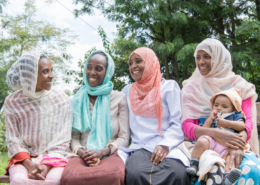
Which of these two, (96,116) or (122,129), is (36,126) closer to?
(96,116)

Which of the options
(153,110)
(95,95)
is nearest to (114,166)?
(153,110)

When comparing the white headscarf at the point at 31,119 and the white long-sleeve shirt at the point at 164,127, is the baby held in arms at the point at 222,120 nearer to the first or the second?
the white long-sleeve shirt at the point at 164,127

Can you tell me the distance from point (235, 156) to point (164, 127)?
796mm

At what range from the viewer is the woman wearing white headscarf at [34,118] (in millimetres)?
2691

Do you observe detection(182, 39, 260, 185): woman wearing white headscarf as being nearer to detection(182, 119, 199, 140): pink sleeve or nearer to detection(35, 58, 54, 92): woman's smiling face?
detection(182, 119, 199, 140): pink sleeve

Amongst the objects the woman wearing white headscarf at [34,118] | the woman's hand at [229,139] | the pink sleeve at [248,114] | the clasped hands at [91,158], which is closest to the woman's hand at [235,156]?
the woman's hand at [229,139]

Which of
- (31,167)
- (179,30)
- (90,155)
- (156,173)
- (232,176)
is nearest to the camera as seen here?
(232,176)

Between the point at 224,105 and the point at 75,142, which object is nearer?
the point at 224,105

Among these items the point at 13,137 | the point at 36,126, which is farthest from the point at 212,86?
the point at 13,137

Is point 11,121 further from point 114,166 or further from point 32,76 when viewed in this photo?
point 114,166

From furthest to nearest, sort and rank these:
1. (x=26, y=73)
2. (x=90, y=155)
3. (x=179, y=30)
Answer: (x=179, y=30) < (x=26, y=73) < (x=90, y=155)

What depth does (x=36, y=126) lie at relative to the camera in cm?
282

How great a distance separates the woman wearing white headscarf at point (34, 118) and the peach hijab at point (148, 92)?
812 mm

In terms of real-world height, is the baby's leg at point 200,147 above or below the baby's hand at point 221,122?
below
